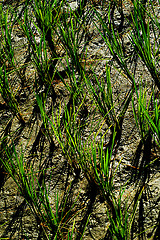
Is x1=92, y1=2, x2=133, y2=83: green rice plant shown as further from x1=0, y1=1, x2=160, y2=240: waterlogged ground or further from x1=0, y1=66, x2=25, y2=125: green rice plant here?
x1=0, y1=66, x2=25, y2=125: green rice plant

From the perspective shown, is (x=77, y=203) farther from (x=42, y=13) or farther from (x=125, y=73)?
(x=42, y=13)

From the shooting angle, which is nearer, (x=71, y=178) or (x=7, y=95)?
(x=71, y=178)

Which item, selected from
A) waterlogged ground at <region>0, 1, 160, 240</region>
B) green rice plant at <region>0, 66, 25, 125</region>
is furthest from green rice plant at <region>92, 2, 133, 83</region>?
green rice plant at <region>0, 66, 25, 125</region>

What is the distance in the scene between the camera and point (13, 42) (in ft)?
6.95

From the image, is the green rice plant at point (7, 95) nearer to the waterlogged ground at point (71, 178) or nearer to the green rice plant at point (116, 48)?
the waterlogged ground at point (71, 178)

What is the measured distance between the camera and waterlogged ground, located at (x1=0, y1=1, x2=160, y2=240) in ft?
4.33

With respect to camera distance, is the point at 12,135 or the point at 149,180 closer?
the point at 149,180

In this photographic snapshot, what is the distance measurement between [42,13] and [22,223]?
1.25 metres

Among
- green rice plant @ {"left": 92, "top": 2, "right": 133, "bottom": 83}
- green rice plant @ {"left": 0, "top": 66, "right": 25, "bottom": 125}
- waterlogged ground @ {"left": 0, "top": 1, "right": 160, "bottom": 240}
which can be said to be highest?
green rice plant @ {"left": 92, "top": 2, "right": 133, "bottom": 83}

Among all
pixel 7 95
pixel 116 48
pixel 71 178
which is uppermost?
pixel 116 48

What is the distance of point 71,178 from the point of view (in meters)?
1.46

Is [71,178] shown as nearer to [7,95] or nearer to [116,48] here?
[7,95]

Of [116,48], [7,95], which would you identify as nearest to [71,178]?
[7,95]

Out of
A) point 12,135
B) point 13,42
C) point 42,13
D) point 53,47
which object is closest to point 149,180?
point 12,135
